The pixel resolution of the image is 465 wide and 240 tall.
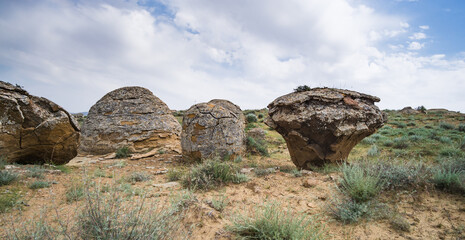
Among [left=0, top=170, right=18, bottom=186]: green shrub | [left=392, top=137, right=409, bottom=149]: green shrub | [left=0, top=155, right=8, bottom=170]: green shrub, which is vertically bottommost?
→ [left=0, top=170, right=18, bottom=186]: green shrub

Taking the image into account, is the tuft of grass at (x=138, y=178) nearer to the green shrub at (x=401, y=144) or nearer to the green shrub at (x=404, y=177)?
the green shrub at (x=404, y=177)

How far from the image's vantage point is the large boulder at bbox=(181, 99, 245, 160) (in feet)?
20.9

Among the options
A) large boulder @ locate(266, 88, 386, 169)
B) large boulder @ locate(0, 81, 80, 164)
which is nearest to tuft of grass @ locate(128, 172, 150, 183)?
large boulder @ locate(0, 81, 80, 164)

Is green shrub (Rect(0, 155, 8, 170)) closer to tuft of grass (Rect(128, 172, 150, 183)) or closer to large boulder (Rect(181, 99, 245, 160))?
tuft of grass (Rect(128, 172, 150, 183))

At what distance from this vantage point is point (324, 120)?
4.76 metres

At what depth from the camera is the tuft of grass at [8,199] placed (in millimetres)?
2704

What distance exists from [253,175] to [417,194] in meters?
2.80

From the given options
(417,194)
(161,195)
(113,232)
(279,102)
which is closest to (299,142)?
(279,102)

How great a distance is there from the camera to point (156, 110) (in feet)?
29.7

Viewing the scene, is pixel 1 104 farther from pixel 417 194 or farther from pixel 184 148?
pixel 417 194

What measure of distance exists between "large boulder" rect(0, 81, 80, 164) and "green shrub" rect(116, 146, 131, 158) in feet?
6.79

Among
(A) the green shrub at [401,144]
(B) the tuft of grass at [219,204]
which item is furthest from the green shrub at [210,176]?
(A) the green shrub at [401,144]

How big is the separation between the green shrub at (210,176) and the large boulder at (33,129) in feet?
11.4

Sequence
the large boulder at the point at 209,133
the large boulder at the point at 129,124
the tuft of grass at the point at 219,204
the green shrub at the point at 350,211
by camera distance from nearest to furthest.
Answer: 1. the green shrub at the point at 350,211
2. the tuft of grass at the point at 219,204
3. the large boulder at the point at 209,133
4. the large boulder at the point at 129,124
